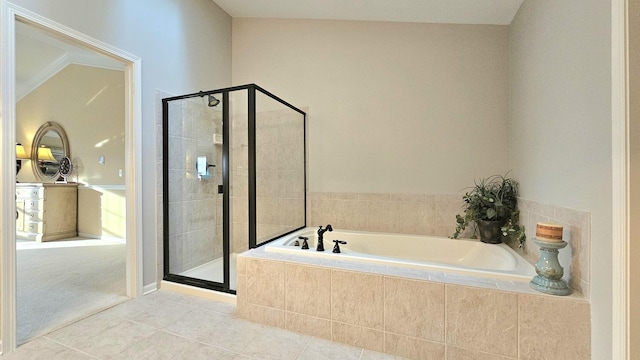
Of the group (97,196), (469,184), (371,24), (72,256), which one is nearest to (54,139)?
(97,196)

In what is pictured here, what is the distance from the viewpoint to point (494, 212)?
229cm

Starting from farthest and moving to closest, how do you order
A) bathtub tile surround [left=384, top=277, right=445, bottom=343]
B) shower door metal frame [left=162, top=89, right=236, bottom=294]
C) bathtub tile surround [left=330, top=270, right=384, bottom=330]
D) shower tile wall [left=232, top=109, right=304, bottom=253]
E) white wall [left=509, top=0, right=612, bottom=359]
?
shower tile wall [left=232, top=109, right=304, bottom=253] < shower door metal frame [left=162, top=89, right=236, bottom=294] < bathtub tile surround [left=330, top=270, right=384, bottom=330] < bathtub tile surround [left=384, top=277, right=445, bottom=343] < white wall [left=509, top=0, right=612, bottom=359]

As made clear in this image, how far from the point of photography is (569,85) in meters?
1.57

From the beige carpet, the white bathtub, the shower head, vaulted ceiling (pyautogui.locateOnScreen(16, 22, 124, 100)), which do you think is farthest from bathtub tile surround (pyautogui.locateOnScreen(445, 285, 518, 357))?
vaulted ceiling (pyautogui.locateOnScreen(16, 22, 124, 100))

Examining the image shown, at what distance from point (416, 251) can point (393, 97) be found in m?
1.51

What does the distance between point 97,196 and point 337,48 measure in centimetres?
451

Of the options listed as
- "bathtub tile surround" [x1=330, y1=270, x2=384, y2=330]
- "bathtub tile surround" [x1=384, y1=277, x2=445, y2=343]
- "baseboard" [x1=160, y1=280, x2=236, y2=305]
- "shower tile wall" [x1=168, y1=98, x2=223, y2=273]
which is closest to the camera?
"bathtub tile surround" [x1=384, y1=277, x2=445, y2=343]

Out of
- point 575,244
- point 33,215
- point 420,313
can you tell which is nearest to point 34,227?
point 33,215

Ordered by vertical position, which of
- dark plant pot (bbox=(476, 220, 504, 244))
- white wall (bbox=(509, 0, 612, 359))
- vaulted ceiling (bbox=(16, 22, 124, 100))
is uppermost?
vaulted ceiling (bbox=(16, 22, 124, 100))

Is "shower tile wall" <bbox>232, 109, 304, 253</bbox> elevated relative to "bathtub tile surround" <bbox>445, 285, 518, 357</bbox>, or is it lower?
elevated

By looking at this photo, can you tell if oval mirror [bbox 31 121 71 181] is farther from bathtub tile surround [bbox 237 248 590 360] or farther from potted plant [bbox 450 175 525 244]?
potted plant [bbox 450 175 525 244]

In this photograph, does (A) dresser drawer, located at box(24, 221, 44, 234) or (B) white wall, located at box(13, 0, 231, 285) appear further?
(A) dresser drawer, located at box(24, 221, 44, 234)

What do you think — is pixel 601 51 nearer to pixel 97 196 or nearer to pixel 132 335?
pixel 132 335

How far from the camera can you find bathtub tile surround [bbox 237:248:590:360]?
1367 mm
